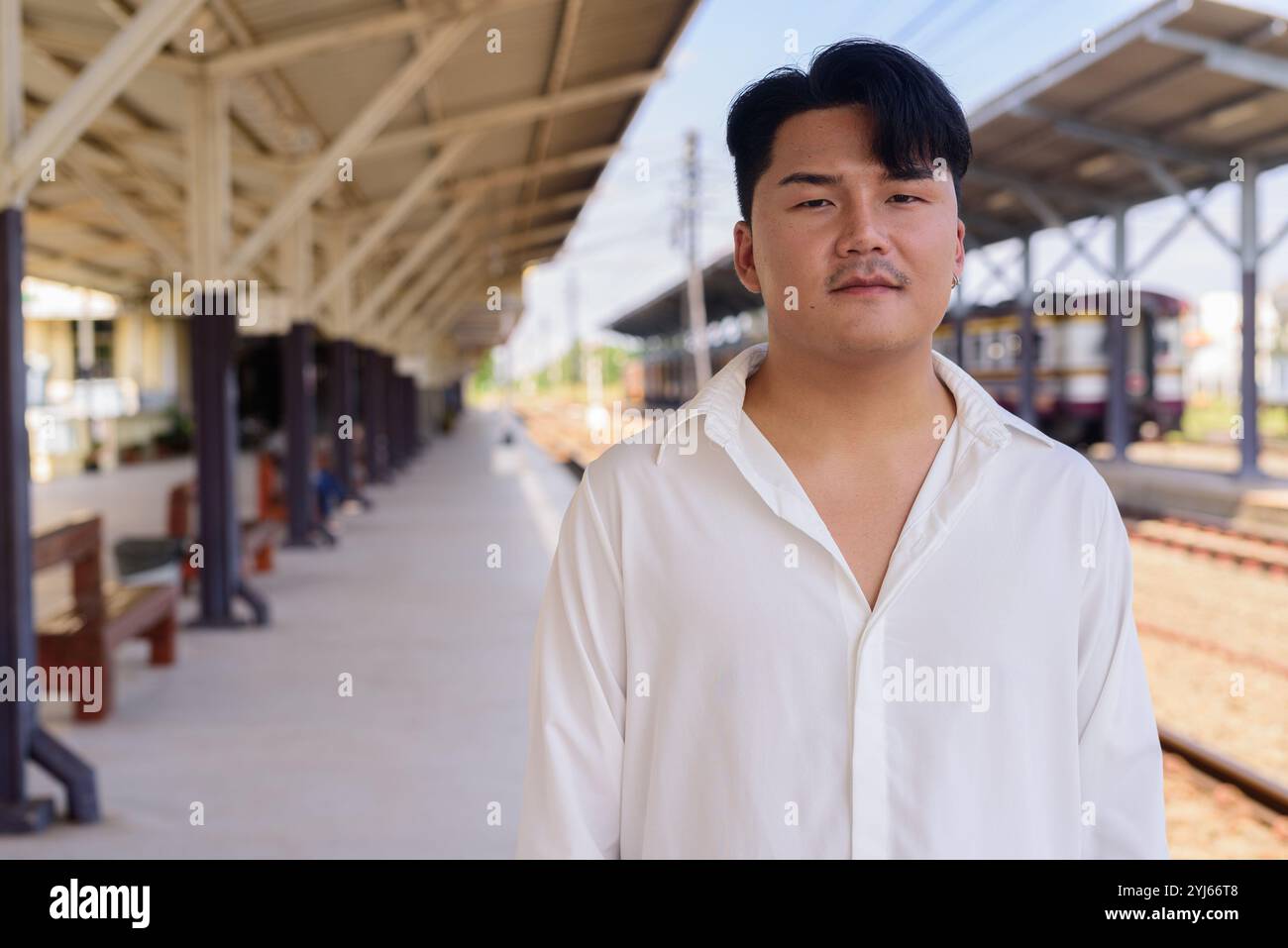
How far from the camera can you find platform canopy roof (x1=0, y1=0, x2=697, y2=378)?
862cm

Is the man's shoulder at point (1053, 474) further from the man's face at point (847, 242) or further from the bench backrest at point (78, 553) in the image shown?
the bench backrest at point (78, 553)

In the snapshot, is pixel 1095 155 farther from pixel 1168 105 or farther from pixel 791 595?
pixel 791 595

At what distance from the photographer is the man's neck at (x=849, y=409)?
69.0 inches

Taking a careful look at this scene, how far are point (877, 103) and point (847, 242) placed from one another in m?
0.20

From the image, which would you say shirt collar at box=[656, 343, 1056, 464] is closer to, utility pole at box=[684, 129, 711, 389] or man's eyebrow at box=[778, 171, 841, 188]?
man's eyebrow at box=[778, 171, 841, 188]

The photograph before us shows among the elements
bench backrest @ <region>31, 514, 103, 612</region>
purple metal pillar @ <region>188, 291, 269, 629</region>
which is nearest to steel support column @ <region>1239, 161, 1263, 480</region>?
purple metal pillar @ <region>188, 291, 269, 629</region>

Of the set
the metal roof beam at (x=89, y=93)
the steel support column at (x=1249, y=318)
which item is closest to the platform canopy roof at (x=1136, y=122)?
the steel support column at (x=1249, y=318)

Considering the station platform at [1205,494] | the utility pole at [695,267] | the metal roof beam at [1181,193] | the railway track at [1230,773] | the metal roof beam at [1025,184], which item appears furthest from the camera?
the utility pole at [695,267]

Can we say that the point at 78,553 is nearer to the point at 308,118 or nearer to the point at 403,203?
the point at 308,118

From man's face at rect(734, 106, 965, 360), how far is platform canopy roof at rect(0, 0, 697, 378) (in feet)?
13.4

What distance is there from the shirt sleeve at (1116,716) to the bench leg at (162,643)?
696cm

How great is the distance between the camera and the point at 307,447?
43.8 ft
